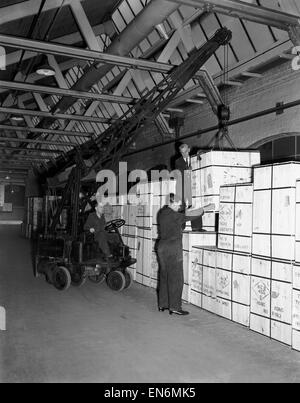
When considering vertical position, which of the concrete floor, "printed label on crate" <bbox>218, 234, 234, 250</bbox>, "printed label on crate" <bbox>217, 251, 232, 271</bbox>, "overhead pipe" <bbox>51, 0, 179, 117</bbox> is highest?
"overhead pipe" <bbox>51, 0, 179, 117</bbox>

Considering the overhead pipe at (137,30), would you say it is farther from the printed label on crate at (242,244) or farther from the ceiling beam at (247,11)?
the printed label on crate at (242,244)

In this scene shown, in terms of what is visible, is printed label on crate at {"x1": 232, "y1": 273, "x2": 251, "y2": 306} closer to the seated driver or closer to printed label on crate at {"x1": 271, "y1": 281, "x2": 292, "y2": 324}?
printed label on crate at {"x1": 271, "y1": 281, "x2": 292, "y2": 324}

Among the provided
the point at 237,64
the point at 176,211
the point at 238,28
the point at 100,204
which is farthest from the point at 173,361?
the point at 238,28

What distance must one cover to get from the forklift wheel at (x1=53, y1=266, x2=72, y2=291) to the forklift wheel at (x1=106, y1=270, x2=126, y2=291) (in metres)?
0.93

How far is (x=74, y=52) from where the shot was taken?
813cm

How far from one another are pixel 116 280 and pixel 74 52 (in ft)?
16.6

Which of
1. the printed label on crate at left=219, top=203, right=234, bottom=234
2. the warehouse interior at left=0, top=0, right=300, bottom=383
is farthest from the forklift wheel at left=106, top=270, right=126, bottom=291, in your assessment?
the printed label on crate at left=219, top=203, right=234, bottom=234

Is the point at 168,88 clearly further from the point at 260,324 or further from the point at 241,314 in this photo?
the point at 260,324

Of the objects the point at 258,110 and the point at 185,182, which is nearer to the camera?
the point at 185,182

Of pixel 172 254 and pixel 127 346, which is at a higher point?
pixel 172 254

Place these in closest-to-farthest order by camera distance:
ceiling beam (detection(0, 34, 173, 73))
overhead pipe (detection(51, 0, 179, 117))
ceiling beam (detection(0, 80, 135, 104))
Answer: overhead pipe (detection(51, 0, 179, 117)) < ceiling beam (detection(0, 34, 173, 73)) < ceiling beam (detection(0, 80, 135, 104))

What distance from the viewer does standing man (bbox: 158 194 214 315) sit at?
23.9 feet

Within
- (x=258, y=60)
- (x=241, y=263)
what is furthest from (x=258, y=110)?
(x=241, y=263)

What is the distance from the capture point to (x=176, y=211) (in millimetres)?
7426
